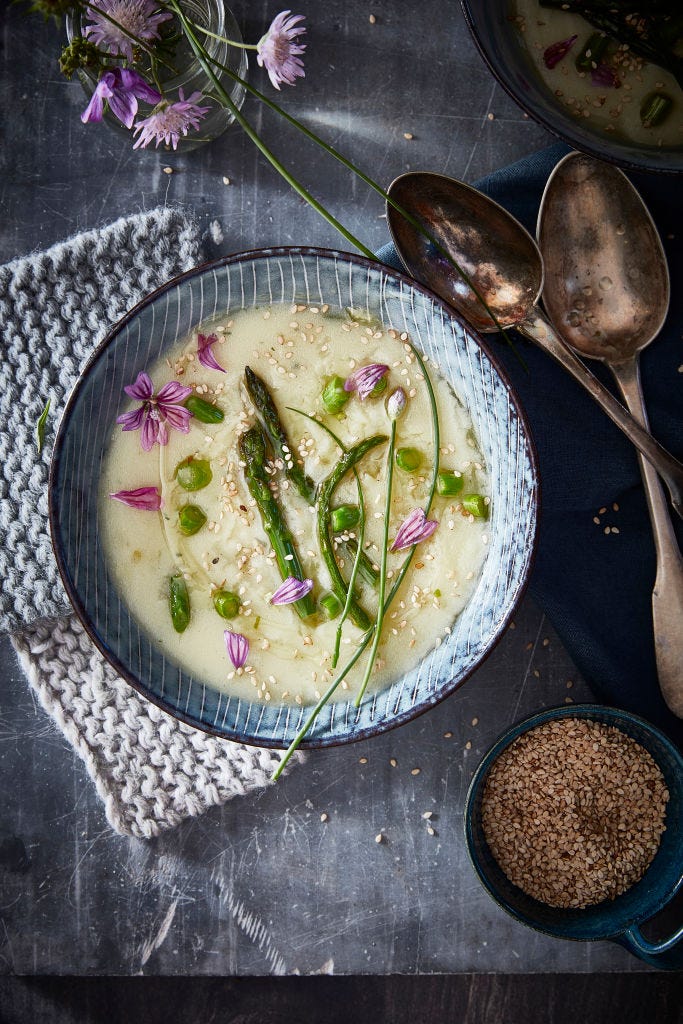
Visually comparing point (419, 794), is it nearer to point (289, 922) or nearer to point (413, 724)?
point (413, 724)

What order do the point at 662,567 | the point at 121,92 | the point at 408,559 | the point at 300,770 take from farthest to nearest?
the point at 300,770, the point at 662,567, the point at 408,559, the point at 121,92

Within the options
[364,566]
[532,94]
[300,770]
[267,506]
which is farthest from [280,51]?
[300,770]

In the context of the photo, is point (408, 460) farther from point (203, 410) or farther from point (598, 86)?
point (598, 86)

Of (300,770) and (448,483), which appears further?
(300,770)

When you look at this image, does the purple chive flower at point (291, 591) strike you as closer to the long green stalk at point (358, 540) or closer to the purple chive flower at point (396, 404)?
the long green stalk at point (358, 540)

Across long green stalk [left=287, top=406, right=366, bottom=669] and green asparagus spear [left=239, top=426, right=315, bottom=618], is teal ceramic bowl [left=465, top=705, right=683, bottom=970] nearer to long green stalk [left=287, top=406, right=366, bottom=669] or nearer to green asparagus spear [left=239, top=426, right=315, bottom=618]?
long green stalk [left=287, top=406, right=366, bottom=669]
